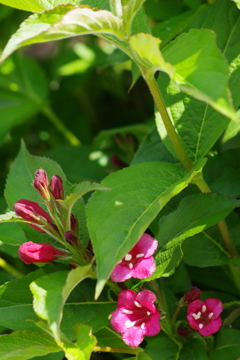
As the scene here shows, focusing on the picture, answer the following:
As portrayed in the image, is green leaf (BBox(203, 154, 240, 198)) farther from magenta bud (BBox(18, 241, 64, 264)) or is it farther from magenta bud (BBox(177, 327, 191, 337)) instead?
magenta bud (BBox(18, 241, 64, 264))

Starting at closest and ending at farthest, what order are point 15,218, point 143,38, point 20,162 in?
1. point 143,38
2. point 15,218
3. point 20,162

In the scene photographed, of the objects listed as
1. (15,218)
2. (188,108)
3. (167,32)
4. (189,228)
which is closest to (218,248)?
(189,228)

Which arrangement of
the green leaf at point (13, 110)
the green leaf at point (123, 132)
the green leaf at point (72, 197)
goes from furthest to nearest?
the green leaf at point (13, 110)
the green leaf at point (123, 132)
the green leaf at point (72, 197)

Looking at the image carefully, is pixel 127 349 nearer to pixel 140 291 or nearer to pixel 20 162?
pixel 140 291

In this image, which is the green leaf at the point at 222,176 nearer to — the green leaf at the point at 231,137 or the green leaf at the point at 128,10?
the green leaf at the point at 231,137

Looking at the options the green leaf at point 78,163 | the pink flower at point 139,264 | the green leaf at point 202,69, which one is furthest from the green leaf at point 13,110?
the green leaf at point 202,69

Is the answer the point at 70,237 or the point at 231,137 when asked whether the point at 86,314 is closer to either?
the point at 70,237
